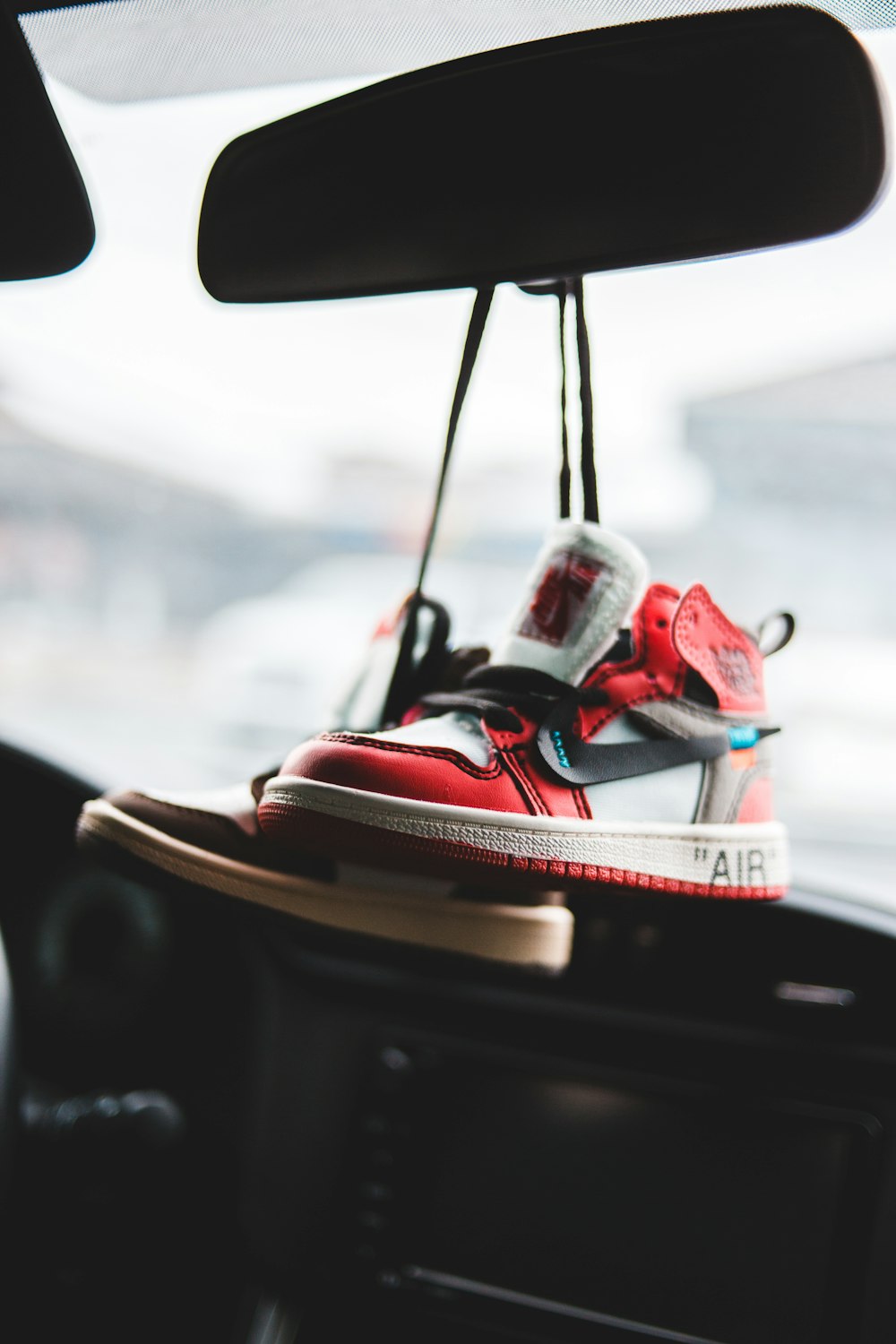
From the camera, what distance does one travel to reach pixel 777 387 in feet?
6.17

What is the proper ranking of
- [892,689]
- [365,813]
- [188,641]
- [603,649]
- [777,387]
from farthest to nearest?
[188,641], [777,387], [892,689], [603,649], [365,813]

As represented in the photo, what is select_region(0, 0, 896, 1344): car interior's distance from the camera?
617mm

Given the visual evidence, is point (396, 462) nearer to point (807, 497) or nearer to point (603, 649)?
point (807, 497)

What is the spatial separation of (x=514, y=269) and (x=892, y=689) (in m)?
1.33

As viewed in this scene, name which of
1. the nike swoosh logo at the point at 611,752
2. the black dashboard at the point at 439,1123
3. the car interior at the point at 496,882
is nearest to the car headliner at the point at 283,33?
the car interior at the point at 496,882

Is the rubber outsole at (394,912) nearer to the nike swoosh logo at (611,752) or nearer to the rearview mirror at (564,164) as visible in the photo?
the nike swoosh logo at (611,752)

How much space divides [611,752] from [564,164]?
1.37 feet

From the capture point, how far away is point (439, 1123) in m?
1.30

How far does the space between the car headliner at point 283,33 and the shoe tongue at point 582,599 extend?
37 cm

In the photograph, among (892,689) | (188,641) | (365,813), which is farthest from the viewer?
(188,641)

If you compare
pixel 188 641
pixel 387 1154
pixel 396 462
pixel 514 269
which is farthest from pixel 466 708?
pixel 188 641

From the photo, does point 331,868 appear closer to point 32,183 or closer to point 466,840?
point 466,840

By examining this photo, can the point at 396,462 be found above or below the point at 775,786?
above

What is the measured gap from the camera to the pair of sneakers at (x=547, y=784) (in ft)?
2.21
